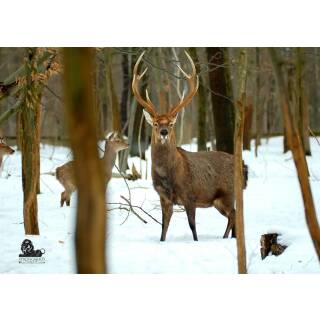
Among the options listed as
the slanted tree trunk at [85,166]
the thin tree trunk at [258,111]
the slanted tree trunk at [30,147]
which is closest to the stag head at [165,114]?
the thin tree trunk at [258,111]

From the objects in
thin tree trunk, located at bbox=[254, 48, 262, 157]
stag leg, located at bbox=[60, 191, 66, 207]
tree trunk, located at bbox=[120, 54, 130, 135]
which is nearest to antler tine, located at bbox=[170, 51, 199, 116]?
thin tree trunk, located at bbox=[254, 48, 262, 157]

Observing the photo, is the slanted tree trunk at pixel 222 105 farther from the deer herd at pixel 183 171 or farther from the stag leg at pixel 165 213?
the stag leg at pixel 165 213

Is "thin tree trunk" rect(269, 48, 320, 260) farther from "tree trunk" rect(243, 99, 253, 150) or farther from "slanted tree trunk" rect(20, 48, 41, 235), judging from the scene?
"slanted tree trunk" rect(20, 48, 41, 235)

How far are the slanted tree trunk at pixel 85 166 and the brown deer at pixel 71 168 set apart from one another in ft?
5.19

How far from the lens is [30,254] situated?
487 cm

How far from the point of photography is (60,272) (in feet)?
15.5

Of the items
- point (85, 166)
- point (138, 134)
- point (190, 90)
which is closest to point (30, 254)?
point (190, 90)

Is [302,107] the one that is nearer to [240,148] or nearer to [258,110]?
[240,148]

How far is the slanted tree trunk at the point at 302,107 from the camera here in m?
4.88

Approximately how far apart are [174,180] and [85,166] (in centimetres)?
458

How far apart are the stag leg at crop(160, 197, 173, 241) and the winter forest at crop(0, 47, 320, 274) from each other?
12mm

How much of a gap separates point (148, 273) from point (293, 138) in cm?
186
